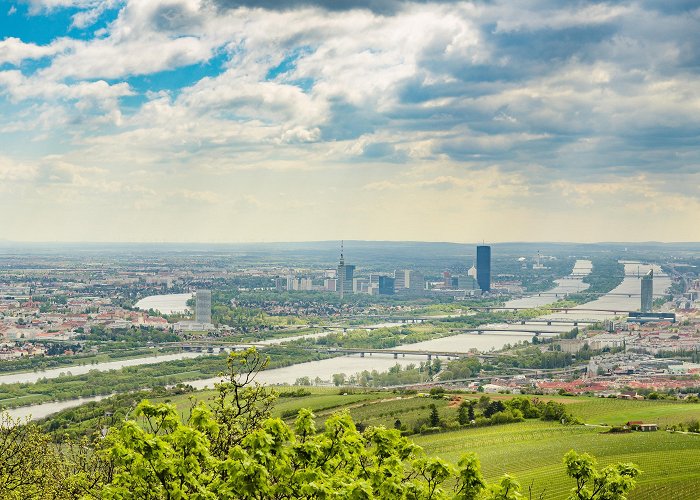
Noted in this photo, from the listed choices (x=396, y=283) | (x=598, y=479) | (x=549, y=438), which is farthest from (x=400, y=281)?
(x=598, y=479)

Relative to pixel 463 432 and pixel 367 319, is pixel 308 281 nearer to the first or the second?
pixel 367 319

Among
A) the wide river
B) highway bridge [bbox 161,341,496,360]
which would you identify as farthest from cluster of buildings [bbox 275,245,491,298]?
highway bridge [bbox 161,341,496,360]

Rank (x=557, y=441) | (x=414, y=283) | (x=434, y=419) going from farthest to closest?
1. (x=414, y=283)
2. (x=434, y=419)
3. (x=557, y=441)

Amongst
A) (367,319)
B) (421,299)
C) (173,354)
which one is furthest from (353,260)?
(173,354)

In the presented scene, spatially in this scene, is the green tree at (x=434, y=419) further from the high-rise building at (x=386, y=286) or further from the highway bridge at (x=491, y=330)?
the high-rise building at (x=386, y=286)

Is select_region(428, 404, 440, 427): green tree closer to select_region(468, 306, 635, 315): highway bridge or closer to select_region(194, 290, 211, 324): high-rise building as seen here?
select_region(194, 290, 211, 324): high-rise building

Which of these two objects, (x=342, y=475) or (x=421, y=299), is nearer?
(x=342, y=475)

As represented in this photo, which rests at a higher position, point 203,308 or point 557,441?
point 557,441

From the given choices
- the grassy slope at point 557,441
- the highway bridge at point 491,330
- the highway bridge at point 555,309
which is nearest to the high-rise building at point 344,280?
the highway bridge at point 555,309

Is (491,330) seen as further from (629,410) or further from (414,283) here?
(629,410)
